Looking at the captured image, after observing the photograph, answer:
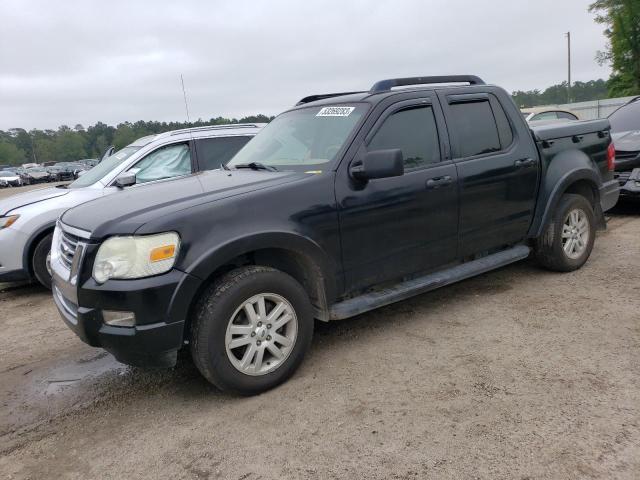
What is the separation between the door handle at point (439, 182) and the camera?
3.87 metres

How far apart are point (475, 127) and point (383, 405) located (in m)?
2.54

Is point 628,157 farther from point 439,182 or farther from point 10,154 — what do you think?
point 10,154

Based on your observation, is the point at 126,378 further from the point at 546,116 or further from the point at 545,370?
the point at 546,116

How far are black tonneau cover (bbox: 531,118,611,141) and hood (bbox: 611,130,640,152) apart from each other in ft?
7.21

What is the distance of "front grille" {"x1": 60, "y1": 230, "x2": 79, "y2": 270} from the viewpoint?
10.6 ft

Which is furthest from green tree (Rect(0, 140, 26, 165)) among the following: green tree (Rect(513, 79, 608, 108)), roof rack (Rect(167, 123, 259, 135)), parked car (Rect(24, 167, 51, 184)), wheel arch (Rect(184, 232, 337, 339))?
wheel arch (Rect(184, 232, 337, 339))

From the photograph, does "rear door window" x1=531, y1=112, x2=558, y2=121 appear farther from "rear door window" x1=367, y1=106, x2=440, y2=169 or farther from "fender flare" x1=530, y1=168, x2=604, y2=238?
"rear door window" x1=367, y1=106, x2=440, y2=169

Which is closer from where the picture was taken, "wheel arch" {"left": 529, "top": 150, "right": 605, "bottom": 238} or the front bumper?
the front bumper

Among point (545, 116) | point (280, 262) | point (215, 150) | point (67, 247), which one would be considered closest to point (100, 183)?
point (215, 150)

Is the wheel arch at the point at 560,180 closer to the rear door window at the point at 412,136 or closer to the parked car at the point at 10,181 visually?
the rear door window at the point at 412,136

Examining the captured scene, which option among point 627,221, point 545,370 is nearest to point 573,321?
point 545,370

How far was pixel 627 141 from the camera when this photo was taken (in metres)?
7.34

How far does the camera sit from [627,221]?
711 centimetres

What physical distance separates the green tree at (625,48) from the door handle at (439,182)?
46.9 metres
